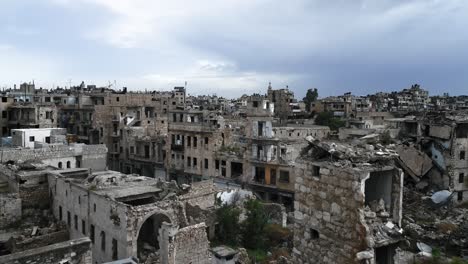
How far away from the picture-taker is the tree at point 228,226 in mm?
29172

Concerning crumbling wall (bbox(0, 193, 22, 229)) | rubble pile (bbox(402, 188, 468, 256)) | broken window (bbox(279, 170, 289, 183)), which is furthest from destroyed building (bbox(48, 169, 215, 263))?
broken window (bbox(279, 170, 289, 183))

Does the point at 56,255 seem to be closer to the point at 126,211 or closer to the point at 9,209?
the point at 126,211

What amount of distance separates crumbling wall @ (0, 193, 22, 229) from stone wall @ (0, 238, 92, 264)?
63.0 feet

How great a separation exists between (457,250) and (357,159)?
21948 millimetres

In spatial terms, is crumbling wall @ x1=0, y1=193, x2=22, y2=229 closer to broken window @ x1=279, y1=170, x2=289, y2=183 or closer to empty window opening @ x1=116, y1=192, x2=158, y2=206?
empty window opening @ x1=116, y1=192, x2=158, y2=206

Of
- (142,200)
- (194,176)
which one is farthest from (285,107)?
(142,200)

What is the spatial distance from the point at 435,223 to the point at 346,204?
→ 29.1m

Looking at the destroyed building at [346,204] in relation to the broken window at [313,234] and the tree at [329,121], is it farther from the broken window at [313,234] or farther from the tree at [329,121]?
the tree at [329,121]

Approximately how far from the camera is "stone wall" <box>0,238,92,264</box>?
1273 centimetres

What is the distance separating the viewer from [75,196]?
93.6ft

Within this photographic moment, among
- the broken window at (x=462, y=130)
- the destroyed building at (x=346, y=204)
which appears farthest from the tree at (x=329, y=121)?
the destroyed building at (x=346, y=204)

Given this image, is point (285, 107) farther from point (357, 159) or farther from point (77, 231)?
point (357, 159)

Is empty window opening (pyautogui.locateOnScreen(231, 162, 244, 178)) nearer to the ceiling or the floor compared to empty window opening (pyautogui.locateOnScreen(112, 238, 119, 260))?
nearer to the ceiling

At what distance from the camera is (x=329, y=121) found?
7688cm
